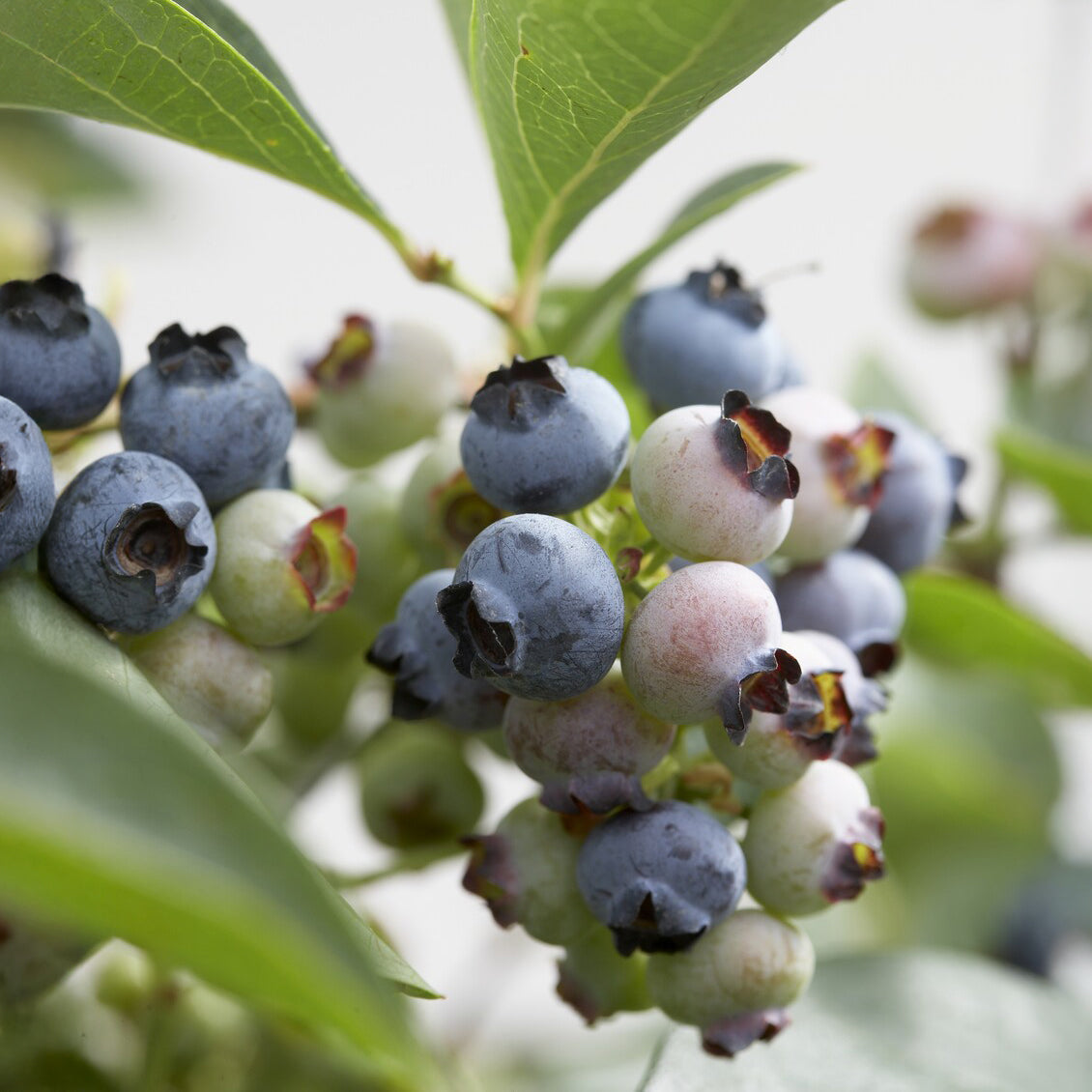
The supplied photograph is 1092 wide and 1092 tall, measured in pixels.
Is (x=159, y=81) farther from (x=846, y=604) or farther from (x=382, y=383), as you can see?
(x=846, y=604)

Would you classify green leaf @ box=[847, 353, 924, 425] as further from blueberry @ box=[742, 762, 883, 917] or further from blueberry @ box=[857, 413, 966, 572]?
blueberry @ box=[742, 762, 883, 917]

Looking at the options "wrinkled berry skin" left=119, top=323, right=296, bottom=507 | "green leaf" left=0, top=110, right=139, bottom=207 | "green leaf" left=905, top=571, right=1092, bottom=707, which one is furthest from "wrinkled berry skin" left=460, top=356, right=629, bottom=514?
"green leaf" left=0, top=110, right=139, bottom=207

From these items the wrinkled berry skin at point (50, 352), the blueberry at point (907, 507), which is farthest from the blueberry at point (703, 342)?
the wrinkled berry skin at point (50, 352)

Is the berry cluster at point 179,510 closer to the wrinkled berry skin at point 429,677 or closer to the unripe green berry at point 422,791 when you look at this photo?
the wrinkled berry skin at point 429,677

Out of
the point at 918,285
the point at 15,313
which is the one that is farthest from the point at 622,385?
the point at 918,285

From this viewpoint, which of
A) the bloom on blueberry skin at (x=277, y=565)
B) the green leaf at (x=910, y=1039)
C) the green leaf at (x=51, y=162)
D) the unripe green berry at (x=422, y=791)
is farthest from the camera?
the green leaf at (x=51, y=162)

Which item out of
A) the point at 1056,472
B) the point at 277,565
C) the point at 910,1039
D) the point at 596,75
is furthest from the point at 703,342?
the point at 1056,472
